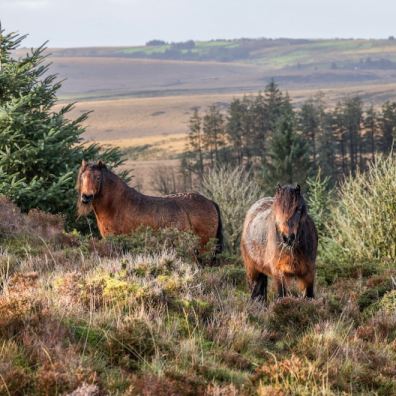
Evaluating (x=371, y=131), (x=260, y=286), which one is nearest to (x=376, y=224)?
(x=260, y=286)

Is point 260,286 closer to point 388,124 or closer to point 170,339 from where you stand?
point 170,339

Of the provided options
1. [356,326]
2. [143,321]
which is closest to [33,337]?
[143,321]

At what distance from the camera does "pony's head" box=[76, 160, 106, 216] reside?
1188 cm

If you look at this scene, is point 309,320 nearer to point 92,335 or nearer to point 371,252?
point 92,335

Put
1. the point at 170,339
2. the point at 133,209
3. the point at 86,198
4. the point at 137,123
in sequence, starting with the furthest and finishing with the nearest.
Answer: the point at 137,123 < the point at 133,209 < the point at 86,198 < the point at 170,339

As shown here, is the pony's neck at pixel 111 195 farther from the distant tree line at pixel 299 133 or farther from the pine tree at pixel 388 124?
the pine tree at pixel 388 124

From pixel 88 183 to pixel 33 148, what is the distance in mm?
4982

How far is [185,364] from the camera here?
5477mm

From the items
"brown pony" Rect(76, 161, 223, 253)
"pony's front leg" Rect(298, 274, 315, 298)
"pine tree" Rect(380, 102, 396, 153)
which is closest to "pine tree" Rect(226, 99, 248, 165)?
"pine tree" Rect(380, 102, 396, 153)

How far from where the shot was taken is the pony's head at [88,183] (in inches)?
468

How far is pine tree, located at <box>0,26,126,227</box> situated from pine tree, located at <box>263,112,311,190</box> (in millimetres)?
37411

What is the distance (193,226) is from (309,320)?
18.2 feet

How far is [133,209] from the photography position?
12.5 metres

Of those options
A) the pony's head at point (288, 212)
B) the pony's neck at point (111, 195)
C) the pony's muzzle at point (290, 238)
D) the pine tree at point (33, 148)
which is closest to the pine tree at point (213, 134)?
the pine tree at point (33, 148)
